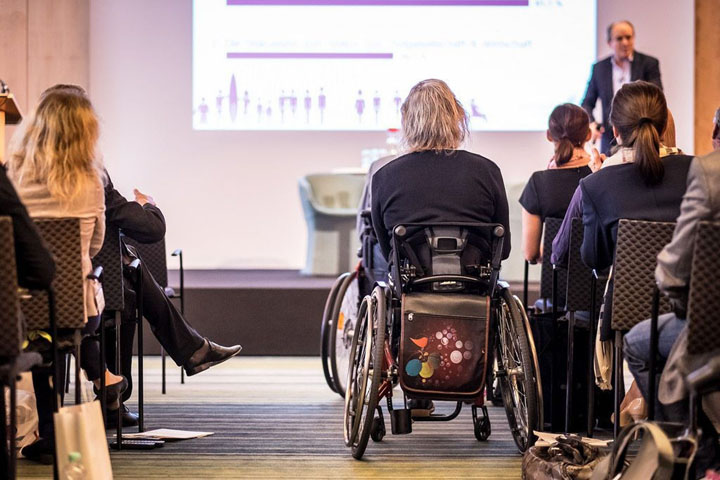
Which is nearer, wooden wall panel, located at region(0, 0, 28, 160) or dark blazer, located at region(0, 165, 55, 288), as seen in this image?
dark blazer, located at region(0, 165, 55, 288)

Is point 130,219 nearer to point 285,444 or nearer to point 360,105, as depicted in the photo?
point 285,444

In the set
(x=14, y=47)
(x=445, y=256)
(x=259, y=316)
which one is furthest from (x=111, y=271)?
(x=14, y=47)

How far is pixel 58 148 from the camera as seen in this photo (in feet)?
9.69

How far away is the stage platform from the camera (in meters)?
5.65

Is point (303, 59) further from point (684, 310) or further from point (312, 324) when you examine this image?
point (684, 310)

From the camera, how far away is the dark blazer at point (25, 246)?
2.34 metres

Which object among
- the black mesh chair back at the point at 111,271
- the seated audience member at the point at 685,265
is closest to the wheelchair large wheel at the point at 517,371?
the seated audience member at the point at 685,265

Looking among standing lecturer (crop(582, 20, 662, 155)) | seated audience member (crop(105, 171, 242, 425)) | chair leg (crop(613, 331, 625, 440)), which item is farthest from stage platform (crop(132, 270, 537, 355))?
chair leg (crop(613, 331, 625, 440))

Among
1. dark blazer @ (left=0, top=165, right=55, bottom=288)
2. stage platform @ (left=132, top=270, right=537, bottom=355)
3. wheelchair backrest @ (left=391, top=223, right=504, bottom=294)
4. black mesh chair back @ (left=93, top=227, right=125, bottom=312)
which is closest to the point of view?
dark blazer @ (left=0, top=165, right=55, bottom=288)

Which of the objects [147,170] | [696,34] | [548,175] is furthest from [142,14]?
[548,175]

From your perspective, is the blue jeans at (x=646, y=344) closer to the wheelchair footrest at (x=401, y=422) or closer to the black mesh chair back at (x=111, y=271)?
the wheelchair footrest at (x=401, y=422)

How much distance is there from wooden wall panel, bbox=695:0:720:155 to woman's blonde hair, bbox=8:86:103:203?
5.72 m

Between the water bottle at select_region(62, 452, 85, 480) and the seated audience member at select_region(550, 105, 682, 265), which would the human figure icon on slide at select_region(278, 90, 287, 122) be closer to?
the seated audience member at select_region(550, 105, 682, 265)

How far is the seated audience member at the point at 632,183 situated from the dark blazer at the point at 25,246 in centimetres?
158
